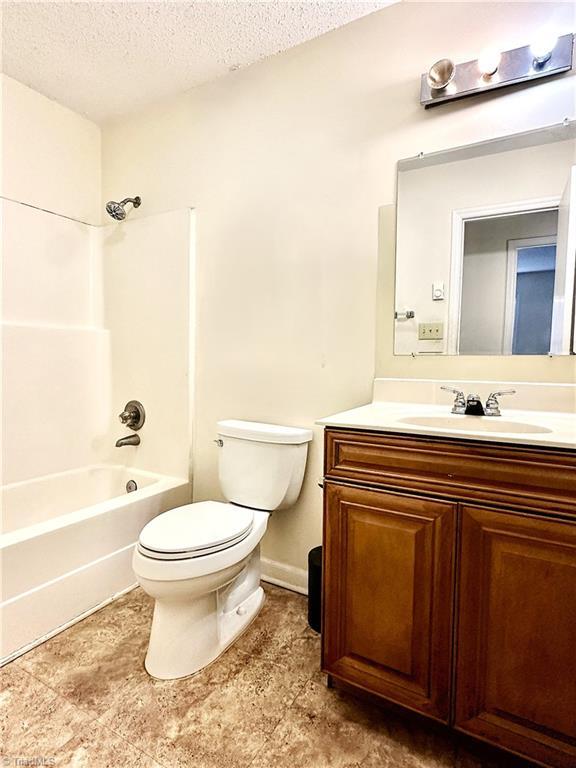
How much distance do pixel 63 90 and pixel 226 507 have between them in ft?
7.45

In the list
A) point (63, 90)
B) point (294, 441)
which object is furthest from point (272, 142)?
point (294, 441)

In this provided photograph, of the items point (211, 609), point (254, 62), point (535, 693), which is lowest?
point (211, 609)

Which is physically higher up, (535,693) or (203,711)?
(535,693)

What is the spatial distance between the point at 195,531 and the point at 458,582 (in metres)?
0.82

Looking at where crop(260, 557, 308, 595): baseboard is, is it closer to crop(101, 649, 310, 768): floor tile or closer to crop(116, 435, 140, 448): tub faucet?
crop(101, 649, 310, 768): floor tile

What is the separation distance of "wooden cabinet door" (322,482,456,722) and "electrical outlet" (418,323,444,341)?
71 cm

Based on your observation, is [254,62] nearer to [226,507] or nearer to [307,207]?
[307,207]

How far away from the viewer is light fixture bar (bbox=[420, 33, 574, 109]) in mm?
1253

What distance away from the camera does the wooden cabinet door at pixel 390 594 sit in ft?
3.28

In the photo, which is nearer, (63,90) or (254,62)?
(254,62)

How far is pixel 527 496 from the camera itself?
905 mm

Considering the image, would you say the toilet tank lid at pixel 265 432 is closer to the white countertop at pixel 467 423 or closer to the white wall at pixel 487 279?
the white countertop at pixel 467 423

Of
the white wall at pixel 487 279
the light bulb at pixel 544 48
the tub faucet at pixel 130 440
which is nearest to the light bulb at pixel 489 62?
the light bulb at pixel 544 48

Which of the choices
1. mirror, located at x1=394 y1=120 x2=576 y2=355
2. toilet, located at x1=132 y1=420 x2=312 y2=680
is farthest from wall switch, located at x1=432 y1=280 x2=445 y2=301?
toilet, located at x1=132 y1=420 x2=312 y2=680
